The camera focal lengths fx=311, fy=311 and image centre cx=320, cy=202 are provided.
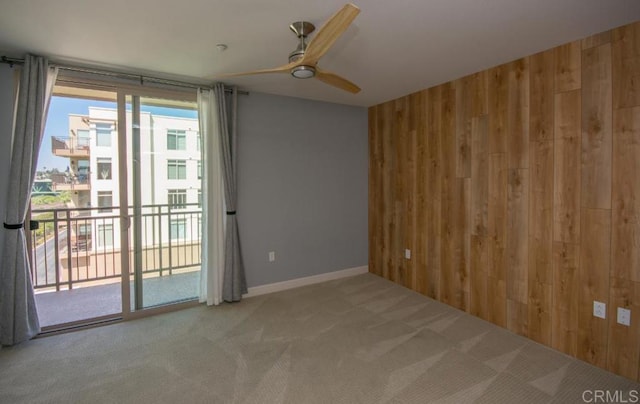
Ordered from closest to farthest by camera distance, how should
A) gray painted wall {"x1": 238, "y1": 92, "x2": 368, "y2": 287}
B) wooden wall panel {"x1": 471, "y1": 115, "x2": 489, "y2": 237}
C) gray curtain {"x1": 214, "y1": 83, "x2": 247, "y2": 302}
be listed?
wooden wall panel {"x1": 471, "y1": 115, "x2": 489, "y2": 237} → gray curtain {"x1": 214, "y1": 83, "x2": 247, "y2": 302} → gray painted wall {"x1": 238, "y1": 92, "x2": 368, "y2": 287}

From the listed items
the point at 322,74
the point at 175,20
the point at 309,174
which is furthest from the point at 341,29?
the point at 309,174

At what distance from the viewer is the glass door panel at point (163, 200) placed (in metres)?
3.24

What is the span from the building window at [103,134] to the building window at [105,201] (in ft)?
2.53

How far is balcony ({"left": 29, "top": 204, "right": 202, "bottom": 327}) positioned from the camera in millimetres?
3361

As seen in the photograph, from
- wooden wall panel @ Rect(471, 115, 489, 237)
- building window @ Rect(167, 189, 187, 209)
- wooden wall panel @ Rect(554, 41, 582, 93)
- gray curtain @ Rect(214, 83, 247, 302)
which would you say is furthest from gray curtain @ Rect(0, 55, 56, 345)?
wooden wall panel @ Rect(554, 41, 582, 93)

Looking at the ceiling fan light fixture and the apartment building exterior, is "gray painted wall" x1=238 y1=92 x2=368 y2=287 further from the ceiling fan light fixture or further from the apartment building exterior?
the ceiling fan light fixture

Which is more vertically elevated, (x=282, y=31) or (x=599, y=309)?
(x=282, y=31)

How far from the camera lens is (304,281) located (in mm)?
4203

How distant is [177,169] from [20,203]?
51.6 inches

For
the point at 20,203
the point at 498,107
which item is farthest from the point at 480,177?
the point at 20,203

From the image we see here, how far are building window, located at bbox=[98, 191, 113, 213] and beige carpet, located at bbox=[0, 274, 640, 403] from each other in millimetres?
2065

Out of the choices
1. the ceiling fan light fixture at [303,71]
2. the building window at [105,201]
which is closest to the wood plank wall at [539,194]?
the ceiling fan light fixture at [303,71]

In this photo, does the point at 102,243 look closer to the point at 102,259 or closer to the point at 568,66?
the point at 102,259

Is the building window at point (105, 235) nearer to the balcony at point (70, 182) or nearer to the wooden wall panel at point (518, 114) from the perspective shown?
the balcony at point (70, 182)
